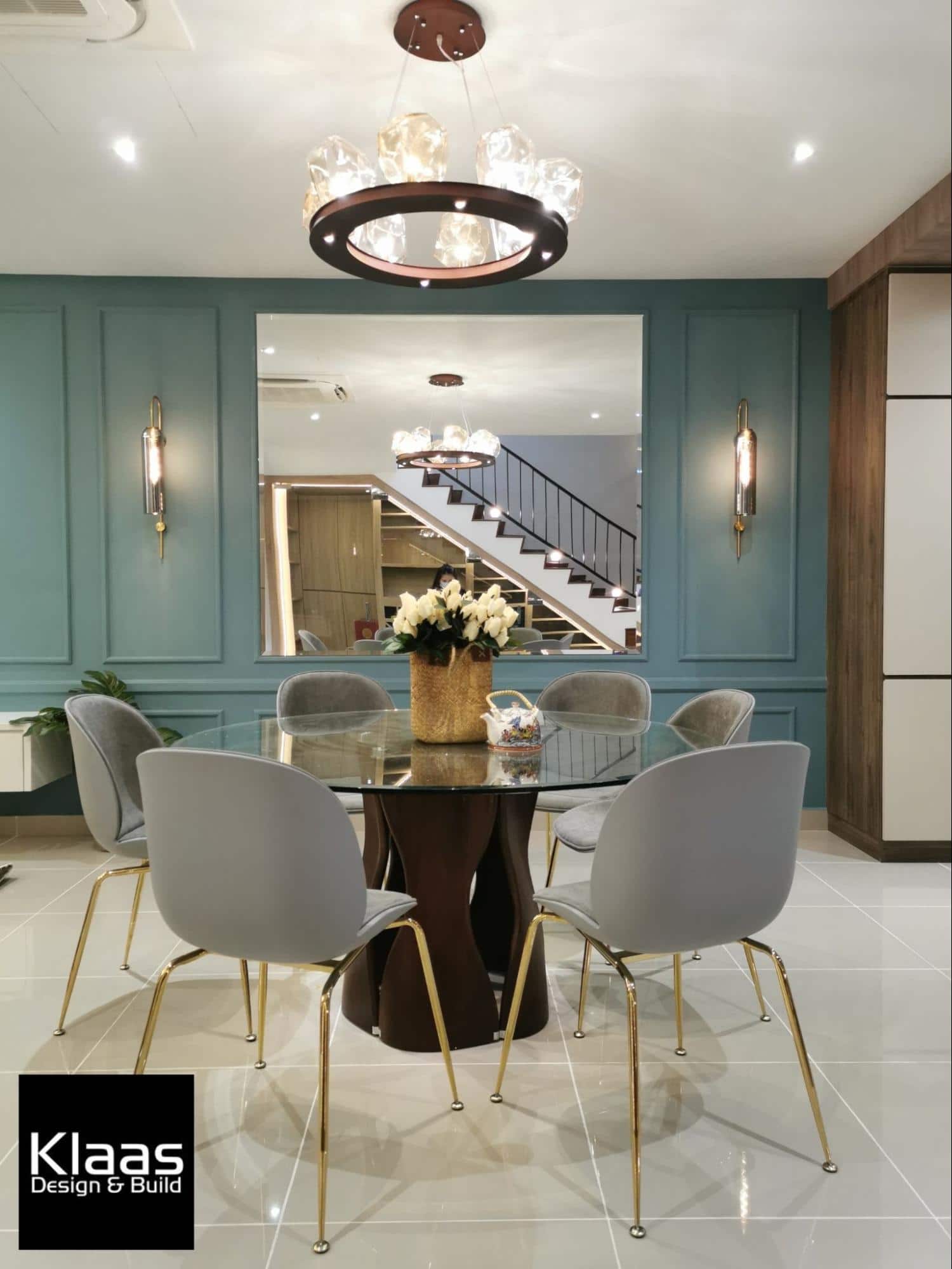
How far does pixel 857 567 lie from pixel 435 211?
9.45 feet

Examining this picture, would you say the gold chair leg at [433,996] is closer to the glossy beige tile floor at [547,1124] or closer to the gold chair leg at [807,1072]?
the glossy beige tile floor at [547,1124]

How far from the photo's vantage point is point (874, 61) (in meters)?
2.59

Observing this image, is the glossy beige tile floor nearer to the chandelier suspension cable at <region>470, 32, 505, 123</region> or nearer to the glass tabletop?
the glass tabletop

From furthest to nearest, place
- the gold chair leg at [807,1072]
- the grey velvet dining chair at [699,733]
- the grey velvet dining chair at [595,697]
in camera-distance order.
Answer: the grey velvet dining chair at [595,697] → the grey velvet dining chair at [699,733] → the gold chair leg at [807,1072]

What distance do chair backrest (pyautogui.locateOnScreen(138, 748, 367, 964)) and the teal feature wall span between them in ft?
8.96

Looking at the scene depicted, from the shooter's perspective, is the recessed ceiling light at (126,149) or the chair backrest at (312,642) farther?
the chair backrest at (312,642)

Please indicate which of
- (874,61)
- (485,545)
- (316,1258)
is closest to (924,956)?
(316,1258)

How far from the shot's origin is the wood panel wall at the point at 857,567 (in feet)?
12.7

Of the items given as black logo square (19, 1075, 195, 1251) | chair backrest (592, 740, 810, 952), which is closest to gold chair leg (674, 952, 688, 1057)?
chair backrest (592, 740, 810, 952)

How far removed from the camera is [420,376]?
4387mm

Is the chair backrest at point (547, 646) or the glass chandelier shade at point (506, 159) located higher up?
the glass chandelier shade at point (506, 159)

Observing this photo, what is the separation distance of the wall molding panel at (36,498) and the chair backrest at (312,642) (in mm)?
1113

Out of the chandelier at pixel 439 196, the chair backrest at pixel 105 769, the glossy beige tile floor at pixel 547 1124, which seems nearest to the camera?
the glossy beige tile floor at pixel 547 1124

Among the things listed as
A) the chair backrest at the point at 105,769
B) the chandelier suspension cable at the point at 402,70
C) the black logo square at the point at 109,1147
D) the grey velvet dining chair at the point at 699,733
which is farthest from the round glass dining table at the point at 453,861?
the chandelier suspension cable at the point at 402,70
